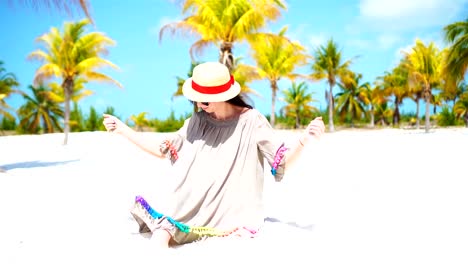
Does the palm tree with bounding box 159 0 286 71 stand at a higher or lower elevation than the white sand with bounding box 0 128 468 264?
higher

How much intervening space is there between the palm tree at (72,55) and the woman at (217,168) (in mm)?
16365

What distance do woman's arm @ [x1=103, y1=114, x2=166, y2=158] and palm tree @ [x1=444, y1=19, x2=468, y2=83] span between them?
21340 millimetres

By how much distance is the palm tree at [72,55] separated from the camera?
18969 millimetres

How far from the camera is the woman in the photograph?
325 centimetres

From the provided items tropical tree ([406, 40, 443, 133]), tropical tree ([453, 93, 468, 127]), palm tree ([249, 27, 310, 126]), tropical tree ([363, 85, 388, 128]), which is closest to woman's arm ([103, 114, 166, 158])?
palm tree ([249, 27, 310, 126])

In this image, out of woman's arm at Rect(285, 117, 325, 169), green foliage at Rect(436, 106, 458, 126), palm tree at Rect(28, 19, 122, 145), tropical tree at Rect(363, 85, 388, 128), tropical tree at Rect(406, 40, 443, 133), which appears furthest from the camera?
tropical tree at Rect(363, 85, 388, 128)

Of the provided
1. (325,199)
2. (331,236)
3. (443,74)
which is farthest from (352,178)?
(443,74)

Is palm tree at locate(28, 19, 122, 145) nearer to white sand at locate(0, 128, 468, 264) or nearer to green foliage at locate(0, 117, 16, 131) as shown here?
white sand at locate(0, 128, 468, 264)

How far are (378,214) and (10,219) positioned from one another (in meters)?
3.54

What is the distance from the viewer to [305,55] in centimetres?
2888

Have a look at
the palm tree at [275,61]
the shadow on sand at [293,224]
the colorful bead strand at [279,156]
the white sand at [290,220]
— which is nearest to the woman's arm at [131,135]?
the white sand at [290,220]

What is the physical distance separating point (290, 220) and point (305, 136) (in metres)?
1.36

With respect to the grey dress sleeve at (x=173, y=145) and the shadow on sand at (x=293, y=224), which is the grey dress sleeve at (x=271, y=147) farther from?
the shadow on sand at (x=293, y=224)

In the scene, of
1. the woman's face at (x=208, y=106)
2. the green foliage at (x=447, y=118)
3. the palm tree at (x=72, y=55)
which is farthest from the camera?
the green foliage at (x=447, y=118)
